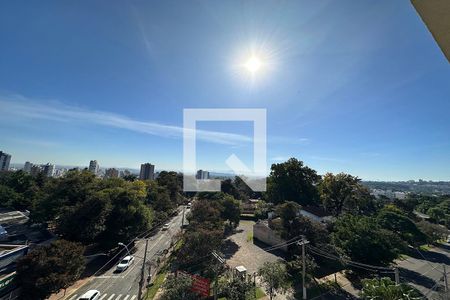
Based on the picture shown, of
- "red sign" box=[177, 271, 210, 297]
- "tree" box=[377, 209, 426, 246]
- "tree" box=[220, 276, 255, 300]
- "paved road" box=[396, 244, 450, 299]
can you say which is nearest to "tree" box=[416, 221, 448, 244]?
"paved road" box=[396, 244, 450, 299]

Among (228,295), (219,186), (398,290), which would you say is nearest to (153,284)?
(228,295)

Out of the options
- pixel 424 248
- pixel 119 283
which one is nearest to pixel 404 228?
pixel 424 248

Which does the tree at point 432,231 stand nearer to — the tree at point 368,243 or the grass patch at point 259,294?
the tree at point 368,243

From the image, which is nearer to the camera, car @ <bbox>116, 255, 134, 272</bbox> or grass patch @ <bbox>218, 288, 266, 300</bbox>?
grass patch @ <bbox>218, 288, 266, 300</bbox>

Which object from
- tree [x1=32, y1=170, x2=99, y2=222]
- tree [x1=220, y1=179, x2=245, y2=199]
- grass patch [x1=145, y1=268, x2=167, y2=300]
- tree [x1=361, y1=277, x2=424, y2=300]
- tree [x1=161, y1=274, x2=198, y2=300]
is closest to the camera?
tree [x1=361, y1=277, x2=424, y2=300]

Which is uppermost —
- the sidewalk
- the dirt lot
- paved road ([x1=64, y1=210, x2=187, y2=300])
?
the dirt lot

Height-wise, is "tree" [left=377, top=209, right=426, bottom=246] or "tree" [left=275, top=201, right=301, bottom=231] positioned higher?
"tree" [left=275, top=201, right=301, bottom=231]

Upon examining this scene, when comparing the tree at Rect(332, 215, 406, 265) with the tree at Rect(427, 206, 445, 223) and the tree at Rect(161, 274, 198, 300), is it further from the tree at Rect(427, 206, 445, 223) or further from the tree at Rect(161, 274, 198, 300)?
the tree at Rect(427, 206, 445, 223)
